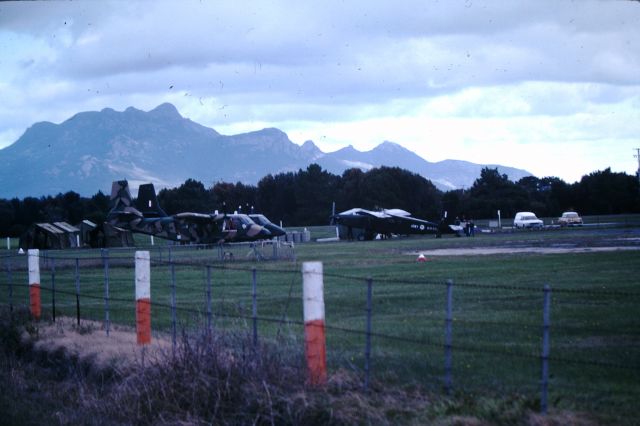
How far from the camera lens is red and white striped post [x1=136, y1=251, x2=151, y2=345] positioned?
1269 centimetres

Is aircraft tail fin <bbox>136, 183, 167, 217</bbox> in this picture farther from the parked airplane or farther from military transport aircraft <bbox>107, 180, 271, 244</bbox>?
the parked airplane

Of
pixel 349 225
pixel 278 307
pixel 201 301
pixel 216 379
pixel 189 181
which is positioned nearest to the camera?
pixel 216 379

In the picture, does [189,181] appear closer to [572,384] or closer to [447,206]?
[447,206]

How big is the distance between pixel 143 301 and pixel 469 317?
17.2 feet

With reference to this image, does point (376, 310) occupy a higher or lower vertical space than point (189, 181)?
lower

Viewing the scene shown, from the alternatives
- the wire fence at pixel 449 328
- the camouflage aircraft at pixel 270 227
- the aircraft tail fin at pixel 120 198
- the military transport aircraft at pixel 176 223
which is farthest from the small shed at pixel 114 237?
the wire fence at pixel 449 328

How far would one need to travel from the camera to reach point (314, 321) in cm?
906

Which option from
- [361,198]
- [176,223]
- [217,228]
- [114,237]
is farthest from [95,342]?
[361,198]

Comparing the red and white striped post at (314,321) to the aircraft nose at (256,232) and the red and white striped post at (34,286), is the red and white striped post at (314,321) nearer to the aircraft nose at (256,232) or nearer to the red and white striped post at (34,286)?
the red and white striped post at (34,286)

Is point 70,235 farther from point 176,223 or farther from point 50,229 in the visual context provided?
point 176,223

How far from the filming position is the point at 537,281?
794 inches

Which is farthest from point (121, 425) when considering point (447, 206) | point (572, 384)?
point (447, 206)

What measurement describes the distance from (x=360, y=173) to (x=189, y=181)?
20.4 meters

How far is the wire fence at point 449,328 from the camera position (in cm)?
880
